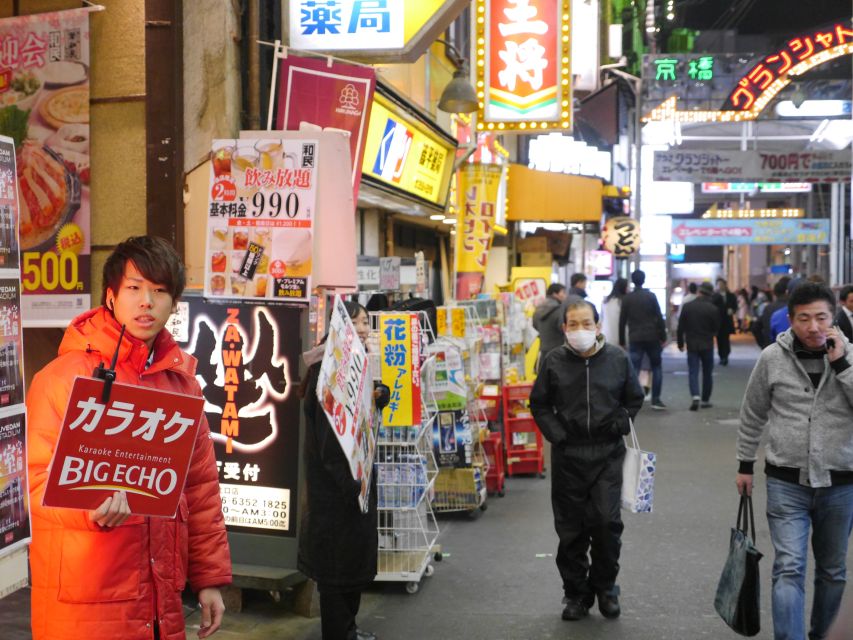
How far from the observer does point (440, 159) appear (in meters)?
13.0

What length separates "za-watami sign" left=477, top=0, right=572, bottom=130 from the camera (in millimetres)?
12609

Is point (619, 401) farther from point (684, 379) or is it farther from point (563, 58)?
point (684, 379)

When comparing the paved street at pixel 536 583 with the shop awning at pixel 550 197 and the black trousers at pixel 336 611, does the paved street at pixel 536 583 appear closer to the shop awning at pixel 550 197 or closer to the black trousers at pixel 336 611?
the black trousers at pixel 336 611

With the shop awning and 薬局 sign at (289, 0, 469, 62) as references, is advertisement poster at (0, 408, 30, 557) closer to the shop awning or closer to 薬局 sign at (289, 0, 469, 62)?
薬局 sign at (289, 0, 469, 62)

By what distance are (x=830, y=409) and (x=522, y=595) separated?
2.75m

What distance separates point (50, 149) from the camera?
Result: 22.7 ft

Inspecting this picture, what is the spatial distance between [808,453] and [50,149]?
5.29 m

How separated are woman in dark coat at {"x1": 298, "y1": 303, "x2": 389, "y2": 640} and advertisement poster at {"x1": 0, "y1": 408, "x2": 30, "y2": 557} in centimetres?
214

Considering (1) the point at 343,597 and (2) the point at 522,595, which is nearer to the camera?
(1) the point at 343,597

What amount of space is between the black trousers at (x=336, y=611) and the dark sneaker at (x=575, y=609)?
150cm

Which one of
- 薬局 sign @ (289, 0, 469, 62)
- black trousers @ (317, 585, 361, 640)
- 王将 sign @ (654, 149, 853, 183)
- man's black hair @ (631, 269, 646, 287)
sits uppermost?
王将 sign @ (654, 149, 853, 183)

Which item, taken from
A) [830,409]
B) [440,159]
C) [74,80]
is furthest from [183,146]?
[440,159]

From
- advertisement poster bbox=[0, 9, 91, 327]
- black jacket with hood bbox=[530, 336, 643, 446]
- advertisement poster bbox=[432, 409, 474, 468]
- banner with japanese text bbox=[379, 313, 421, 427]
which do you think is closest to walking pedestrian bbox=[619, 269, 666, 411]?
advertisement poster bbox=[432, 409, 474, 468]

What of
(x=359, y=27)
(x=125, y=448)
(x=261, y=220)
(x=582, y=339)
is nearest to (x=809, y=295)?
(x=582, y=339)
